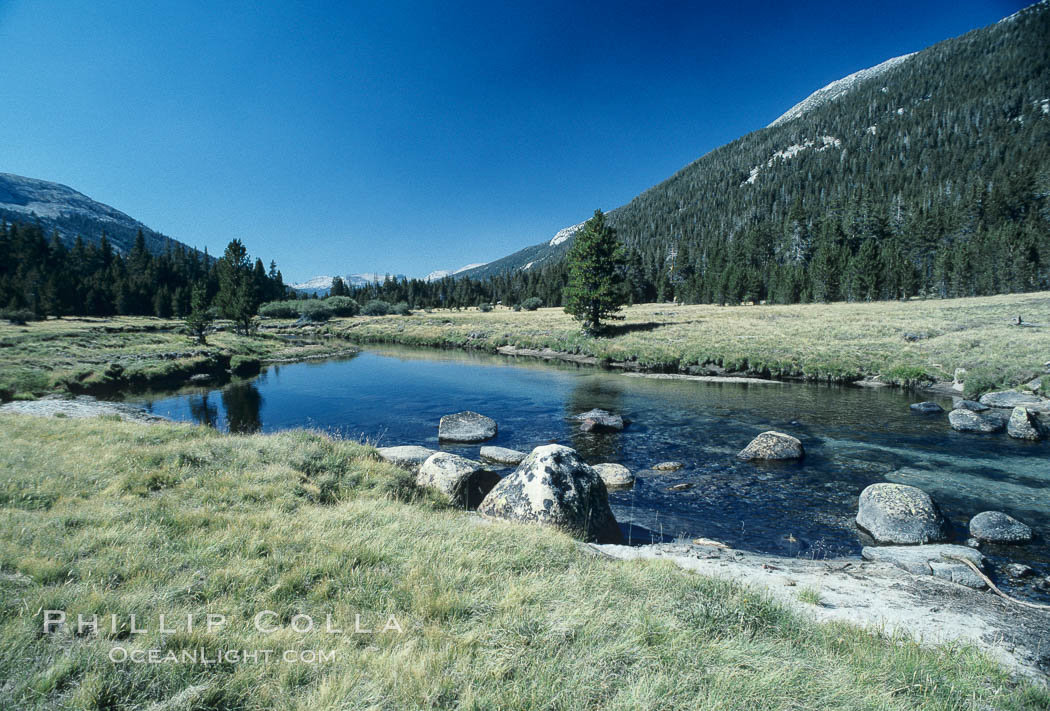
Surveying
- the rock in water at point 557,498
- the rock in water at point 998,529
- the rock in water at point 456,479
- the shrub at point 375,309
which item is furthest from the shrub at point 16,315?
the rock in water at point 998,529

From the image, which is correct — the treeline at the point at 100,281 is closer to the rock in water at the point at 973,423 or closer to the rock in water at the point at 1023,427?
the rock in water at the point at 973,423

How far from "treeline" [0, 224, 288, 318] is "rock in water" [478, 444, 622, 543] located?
58.0 metres

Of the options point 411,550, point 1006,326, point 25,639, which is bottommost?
point 411,550

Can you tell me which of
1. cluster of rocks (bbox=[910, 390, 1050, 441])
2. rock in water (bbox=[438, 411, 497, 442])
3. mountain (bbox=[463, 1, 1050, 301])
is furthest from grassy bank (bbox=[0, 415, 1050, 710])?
mountain (bbox=[463, 1, 1050, 301])

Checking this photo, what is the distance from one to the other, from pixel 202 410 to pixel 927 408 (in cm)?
3716

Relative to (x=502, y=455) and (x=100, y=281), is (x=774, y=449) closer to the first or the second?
(x=502, y=455)

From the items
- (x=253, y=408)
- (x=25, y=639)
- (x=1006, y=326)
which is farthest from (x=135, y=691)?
(x=1006, y=326)

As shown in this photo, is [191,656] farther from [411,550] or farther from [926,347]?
[926,347]

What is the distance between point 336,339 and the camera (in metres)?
70.8

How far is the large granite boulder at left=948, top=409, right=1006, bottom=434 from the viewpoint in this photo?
16344 millimetres

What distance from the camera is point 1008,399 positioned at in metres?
19.5

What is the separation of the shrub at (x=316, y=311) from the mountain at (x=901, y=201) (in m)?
76.1

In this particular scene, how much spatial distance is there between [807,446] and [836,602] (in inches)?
447

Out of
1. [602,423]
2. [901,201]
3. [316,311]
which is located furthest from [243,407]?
[901,201]
